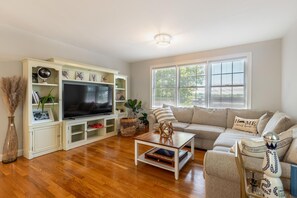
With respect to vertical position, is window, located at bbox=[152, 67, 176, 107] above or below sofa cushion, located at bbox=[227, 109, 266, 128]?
above

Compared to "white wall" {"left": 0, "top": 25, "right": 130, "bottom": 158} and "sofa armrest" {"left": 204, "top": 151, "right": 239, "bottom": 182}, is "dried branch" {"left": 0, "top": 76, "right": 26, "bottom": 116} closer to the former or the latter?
"white wall" {"left": 0, "top": 25, "right": 130, "bottom": 158}

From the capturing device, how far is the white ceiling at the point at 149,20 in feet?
6.36

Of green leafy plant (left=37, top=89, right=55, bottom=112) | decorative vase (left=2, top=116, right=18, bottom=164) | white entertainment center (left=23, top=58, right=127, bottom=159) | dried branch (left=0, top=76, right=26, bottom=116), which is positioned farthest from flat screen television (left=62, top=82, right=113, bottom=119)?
decorative vase (left=2, top=116, right=18, bottom=164)

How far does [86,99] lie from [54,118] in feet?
2.52

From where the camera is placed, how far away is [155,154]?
7.91ft

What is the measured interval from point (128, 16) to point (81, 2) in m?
0.64

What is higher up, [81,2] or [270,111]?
[81,2]

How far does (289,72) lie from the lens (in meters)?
2.64

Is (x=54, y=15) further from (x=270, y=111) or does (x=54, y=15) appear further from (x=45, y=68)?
(x=270, y=111)

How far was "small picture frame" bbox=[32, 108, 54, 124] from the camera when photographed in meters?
2.80

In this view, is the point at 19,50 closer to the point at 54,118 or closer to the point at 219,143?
the point at 54,118

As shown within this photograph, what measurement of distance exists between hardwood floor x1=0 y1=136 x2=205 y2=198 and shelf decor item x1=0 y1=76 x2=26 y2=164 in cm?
16

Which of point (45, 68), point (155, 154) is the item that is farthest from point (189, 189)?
point (45, 68)

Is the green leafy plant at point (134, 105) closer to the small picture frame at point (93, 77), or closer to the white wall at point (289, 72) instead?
the small picture frame at point (93, 77)
